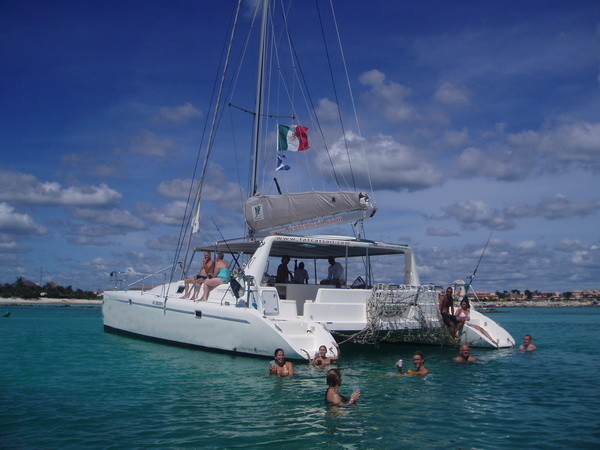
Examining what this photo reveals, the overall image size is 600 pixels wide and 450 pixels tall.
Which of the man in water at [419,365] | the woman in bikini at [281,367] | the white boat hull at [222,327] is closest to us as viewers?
the woman in bikini at [281,367]

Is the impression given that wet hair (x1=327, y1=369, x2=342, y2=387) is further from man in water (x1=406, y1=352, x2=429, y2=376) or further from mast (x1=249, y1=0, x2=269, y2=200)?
mast (x1=249, y1=0, x2=269, y2=200)

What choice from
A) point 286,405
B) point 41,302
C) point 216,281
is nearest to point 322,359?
point 286,405

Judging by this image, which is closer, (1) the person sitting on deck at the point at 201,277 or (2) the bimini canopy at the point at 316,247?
(2) the bimini canopy at the point at 316,247

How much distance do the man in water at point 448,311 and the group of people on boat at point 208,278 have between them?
5.56m

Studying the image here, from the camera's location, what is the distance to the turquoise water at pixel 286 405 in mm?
6605

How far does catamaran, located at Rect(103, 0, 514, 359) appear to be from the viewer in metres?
11.8

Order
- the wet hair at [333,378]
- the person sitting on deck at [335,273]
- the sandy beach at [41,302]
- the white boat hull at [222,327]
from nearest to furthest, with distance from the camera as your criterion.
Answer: the wet hair at [333,378] → the white boat hull at [222,327] → the person sitting on deck at [335,273] → the sandy beach at [41,302]

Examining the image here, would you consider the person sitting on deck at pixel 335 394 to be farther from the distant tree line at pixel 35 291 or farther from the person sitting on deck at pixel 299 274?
the distant tree line at pixel 35 291

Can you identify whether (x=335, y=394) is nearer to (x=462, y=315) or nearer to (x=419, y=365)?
(x=419, y=365)

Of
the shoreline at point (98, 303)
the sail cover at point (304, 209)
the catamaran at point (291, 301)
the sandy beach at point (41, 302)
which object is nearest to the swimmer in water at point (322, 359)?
the catamaran at point (291, 301)

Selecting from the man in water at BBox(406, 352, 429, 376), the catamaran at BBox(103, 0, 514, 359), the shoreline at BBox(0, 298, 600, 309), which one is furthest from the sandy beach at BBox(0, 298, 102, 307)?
the man in water at BBox(406, 352, 429, 376)

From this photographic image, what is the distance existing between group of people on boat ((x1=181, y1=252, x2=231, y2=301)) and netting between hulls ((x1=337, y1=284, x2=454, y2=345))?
329 cm

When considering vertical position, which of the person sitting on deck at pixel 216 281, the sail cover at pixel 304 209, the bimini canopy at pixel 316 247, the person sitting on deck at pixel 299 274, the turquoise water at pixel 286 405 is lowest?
the turquoise water at pixel 286 405

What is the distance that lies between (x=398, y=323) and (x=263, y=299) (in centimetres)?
334
